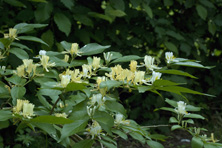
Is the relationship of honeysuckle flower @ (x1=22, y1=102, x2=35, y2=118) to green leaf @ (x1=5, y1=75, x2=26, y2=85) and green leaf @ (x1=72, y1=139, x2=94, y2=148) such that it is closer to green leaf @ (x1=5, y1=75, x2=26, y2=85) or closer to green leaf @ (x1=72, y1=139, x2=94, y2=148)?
green leaf @ (x1=5, y1=75, x2=26, y2=85)

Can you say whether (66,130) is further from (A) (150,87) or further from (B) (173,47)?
(B) (173,47)

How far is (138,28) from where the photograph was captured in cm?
294

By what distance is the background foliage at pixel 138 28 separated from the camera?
2229 millimetres

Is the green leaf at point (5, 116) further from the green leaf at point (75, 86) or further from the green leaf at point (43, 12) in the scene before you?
the green leaf at point (43, 12)

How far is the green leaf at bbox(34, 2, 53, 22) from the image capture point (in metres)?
2.09

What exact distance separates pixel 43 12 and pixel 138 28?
1108mm

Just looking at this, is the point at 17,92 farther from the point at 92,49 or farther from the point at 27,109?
the point at 92,49

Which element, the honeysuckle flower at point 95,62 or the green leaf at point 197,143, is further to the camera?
the green leaf at point 197,143

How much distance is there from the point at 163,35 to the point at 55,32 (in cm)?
105

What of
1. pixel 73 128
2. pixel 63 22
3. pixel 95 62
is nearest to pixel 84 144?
pixel 73 128

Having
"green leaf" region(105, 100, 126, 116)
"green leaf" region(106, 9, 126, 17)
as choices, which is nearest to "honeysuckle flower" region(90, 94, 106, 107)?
"green leaf" region(105, 100, 126, 116)

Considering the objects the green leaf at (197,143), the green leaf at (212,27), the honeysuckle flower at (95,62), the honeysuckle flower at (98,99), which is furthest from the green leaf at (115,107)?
the green leaf at (212,27)

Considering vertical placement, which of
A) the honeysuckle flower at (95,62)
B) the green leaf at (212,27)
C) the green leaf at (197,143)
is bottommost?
the green leaf at (197,143)

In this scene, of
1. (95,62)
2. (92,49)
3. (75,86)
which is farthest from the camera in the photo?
(92,49)
